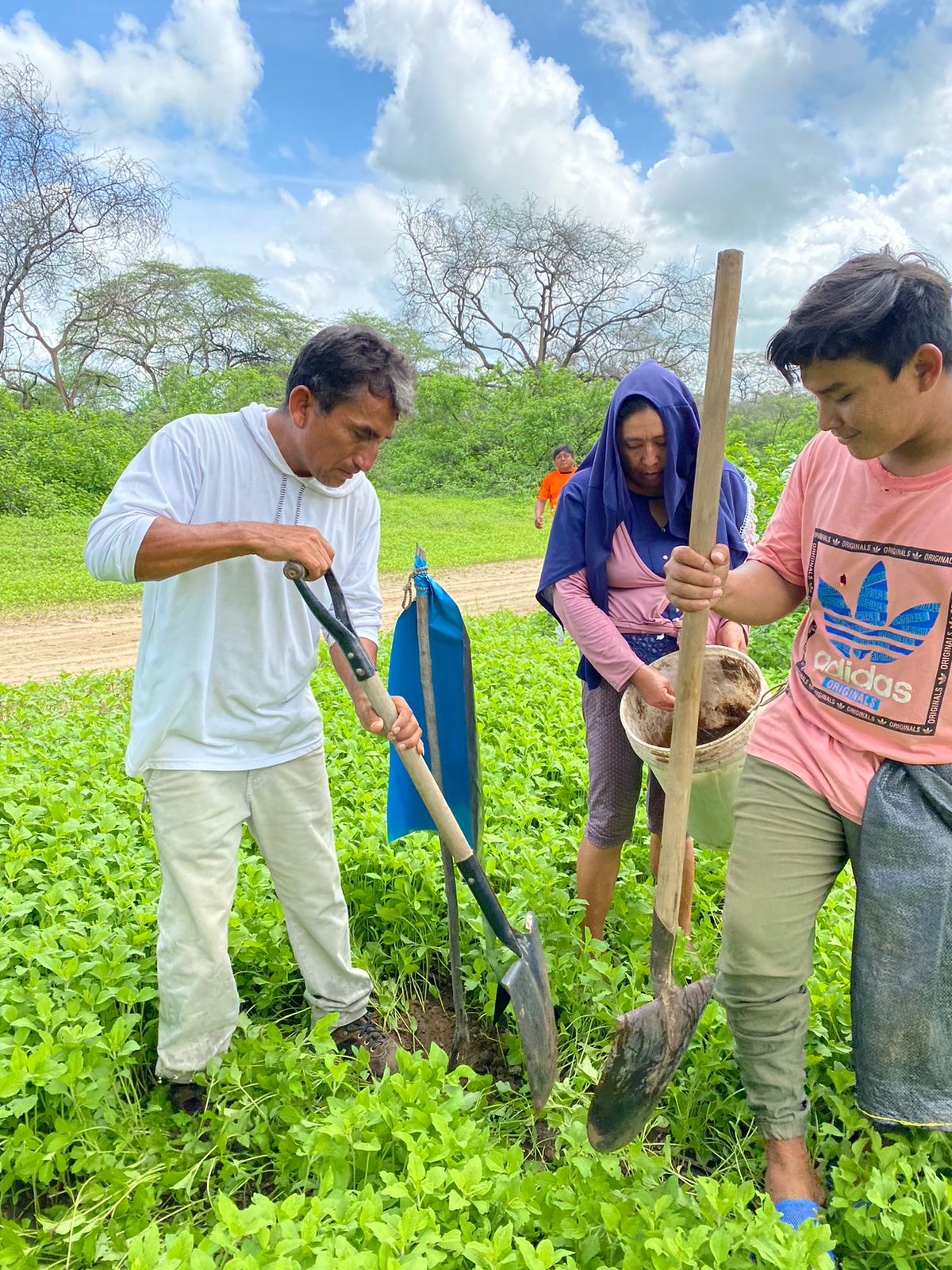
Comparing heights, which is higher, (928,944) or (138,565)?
(138,565)

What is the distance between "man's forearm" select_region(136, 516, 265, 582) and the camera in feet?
5.96

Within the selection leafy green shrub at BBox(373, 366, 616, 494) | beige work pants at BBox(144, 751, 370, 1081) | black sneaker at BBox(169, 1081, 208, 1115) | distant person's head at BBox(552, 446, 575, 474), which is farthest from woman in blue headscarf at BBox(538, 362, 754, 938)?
leafy green shrub at BBox(373, 366, 616, 494)

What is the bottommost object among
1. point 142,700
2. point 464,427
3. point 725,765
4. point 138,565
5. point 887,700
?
point 725,765

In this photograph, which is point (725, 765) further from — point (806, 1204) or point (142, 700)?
point (142, 700)

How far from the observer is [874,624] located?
1.80 meters

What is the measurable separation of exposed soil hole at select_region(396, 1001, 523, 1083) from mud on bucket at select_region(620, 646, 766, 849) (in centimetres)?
83

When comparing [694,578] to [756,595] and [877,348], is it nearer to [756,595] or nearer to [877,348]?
[756,595]

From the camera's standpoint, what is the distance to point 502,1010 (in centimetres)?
251

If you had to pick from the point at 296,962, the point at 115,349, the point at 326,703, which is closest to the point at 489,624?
the point at 326,703

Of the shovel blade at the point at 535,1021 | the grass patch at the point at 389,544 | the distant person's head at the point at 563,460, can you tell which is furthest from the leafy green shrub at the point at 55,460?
the shovel blade at the point at 535,1021

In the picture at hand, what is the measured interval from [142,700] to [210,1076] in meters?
0.96

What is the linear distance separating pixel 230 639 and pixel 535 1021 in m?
1.16

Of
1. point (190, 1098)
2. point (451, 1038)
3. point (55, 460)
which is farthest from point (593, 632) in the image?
point (55, 460)

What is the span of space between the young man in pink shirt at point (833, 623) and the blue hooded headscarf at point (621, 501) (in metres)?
0.38
